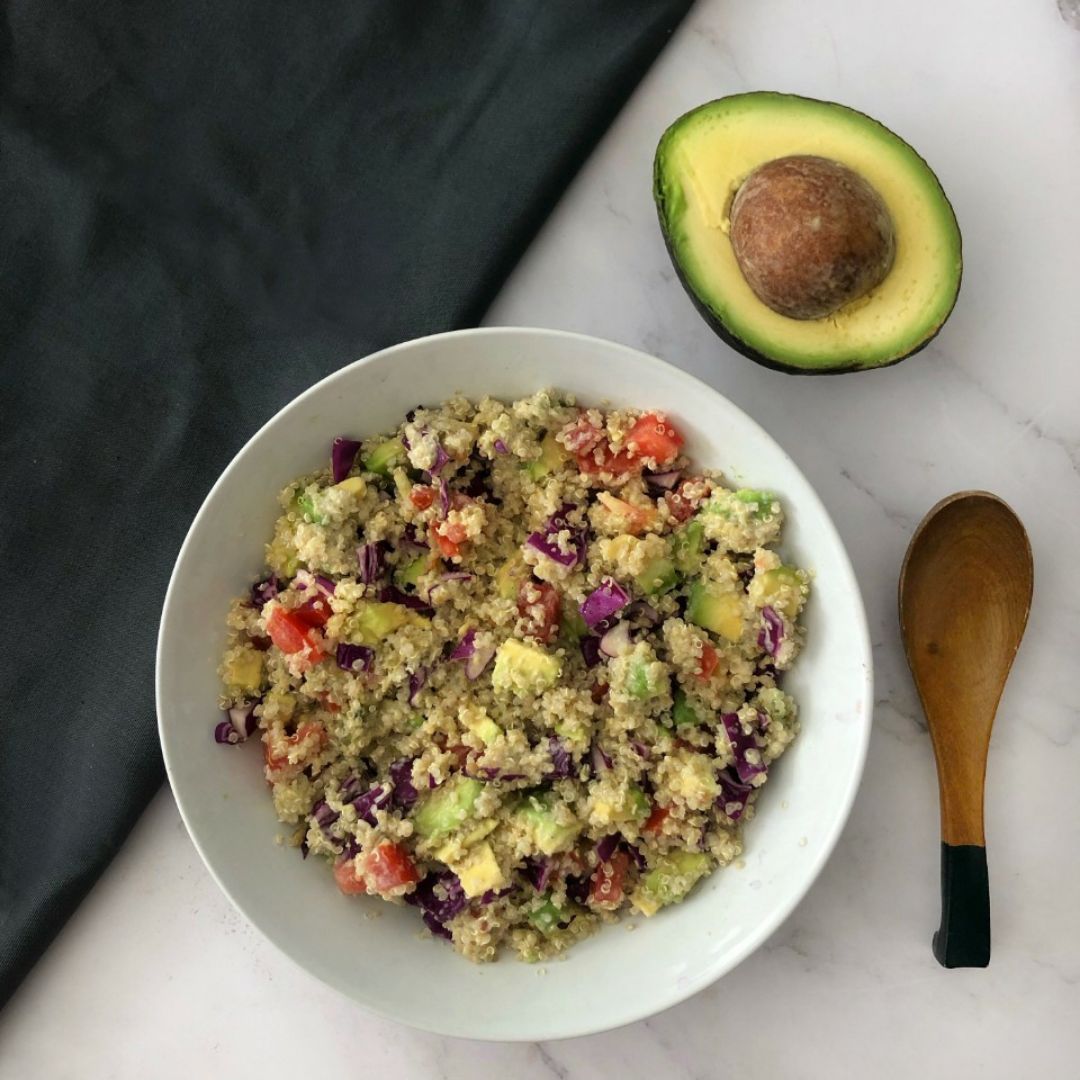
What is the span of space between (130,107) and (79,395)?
504 millimetres

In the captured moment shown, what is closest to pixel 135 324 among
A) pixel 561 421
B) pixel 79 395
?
pixel 79 395

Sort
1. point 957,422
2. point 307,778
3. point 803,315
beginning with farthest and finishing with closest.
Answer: point 957,422 < point 307,778 < point 803,315

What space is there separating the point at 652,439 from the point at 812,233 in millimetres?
373

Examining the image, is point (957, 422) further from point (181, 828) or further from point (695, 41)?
point (181, 828)

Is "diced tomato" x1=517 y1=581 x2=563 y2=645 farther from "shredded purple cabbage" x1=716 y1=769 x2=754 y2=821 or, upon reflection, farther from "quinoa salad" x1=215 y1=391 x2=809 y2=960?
"shredded purple cabbage" x1=716 y1=769 x2=754 y2=821

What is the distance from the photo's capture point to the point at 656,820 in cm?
163

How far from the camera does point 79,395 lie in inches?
73.2

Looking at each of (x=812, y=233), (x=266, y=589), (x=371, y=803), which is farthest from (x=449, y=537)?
(x=812, y=233)

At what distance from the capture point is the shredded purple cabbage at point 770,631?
1.60 meters

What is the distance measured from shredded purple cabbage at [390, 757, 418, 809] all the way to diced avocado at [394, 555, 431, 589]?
28 centimetres

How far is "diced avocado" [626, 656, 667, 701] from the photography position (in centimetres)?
156

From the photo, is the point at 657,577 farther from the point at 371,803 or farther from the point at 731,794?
the point at 371,803

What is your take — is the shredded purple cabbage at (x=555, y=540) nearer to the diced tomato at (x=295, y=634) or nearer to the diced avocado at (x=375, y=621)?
the diced avocado at (x=375, y=621)

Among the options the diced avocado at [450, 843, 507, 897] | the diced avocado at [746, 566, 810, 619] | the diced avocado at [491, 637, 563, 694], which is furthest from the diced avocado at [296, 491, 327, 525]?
the diced avocado at [746, 566, 810, 619]
